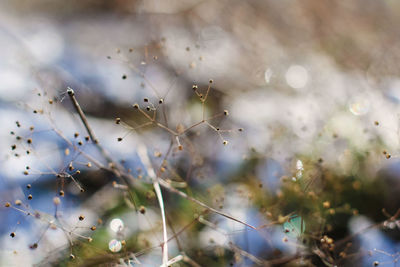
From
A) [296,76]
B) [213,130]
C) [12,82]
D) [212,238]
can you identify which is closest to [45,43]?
[12,82]

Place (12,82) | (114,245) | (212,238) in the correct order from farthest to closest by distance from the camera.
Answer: (12,82), (212,238), (114,245)

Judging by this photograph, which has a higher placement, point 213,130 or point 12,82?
point 213,130

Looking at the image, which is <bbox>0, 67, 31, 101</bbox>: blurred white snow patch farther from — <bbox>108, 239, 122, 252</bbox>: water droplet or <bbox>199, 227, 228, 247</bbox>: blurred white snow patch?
<bbox>199, 227, 228, 247</bbox>: blurred white snow patch

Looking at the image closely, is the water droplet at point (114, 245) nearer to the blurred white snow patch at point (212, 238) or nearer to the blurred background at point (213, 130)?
the blurred background at point (213, 130)

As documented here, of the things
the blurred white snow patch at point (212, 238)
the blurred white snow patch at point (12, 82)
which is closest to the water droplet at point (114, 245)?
the blurred white snow patch at point (212, 238)

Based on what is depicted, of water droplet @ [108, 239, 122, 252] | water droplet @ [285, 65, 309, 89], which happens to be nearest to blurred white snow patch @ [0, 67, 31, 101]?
water droplet @ [108, 239, 122, 252]

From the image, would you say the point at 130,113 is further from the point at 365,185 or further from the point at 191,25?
the point at 365,185

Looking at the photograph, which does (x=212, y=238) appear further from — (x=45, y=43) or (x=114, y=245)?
(x=45, y=43)
